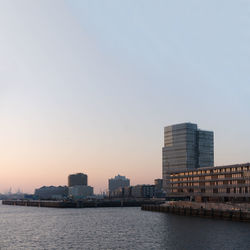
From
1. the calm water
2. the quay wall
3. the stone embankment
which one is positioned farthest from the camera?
the stone embankment

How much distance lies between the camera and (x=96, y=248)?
268 ft

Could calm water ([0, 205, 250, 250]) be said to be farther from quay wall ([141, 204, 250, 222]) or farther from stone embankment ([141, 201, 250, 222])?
stone embankment ([141, 201, 250, 222])

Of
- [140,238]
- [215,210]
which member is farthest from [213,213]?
[140,238]

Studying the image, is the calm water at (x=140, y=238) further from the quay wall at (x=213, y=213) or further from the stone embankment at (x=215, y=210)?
the stone embankment at (x=215, y=210)

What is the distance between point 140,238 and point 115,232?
560 inches

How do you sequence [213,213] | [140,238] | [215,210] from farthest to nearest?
1. [215,210]
2. [213,213]
3. [140,238]

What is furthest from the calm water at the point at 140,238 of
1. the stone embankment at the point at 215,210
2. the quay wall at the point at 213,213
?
the stone embankment at the point at 215,210

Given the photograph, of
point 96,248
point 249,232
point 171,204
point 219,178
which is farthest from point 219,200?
point 96,248

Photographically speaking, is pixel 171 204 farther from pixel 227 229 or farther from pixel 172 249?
pixel 172 249

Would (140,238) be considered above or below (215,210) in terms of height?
below

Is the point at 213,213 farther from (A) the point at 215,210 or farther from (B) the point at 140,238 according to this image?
(B) the point at 140,238

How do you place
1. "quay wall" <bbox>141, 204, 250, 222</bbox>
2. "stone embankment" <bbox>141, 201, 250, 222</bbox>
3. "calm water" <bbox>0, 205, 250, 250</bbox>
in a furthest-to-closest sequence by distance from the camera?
"stone embankment" <bbox>141, 201, 250, 222</bbox>, "quay wall" <bbox>141, 204, 250, 222</bbox>, "calm water" <bbox>0, 205, 250, 250</bbox>

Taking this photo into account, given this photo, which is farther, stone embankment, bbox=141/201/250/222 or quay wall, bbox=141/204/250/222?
stone embankment, bbox=141/201/250/222

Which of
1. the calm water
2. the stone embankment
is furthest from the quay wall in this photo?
the calm water
